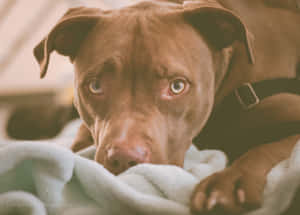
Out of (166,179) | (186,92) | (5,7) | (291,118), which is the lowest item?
(5,7)

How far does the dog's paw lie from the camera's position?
2.34 ft

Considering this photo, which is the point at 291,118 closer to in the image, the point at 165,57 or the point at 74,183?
the point at 165,57

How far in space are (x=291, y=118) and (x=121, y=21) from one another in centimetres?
→ 75

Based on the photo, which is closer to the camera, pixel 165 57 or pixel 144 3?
pixel 165 57

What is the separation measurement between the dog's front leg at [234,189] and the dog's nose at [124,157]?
0.23 meters

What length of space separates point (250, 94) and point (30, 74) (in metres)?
4.61

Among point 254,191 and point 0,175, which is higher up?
point 0,175

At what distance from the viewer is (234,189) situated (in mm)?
769

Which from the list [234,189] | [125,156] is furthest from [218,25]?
[234,189]

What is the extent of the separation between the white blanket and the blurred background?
2.11m

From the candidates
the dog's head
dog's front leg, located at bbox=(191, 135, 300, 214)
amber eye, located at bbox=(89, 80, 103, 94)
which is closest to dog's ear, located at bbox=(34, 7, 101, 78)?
the dog's head

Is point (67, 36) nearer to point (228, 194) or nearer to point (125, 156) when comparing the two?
point (125, 156)

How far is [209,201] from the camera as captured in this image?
2.38 ft

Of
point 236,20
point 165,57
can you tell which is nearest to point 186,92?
point 165,57
